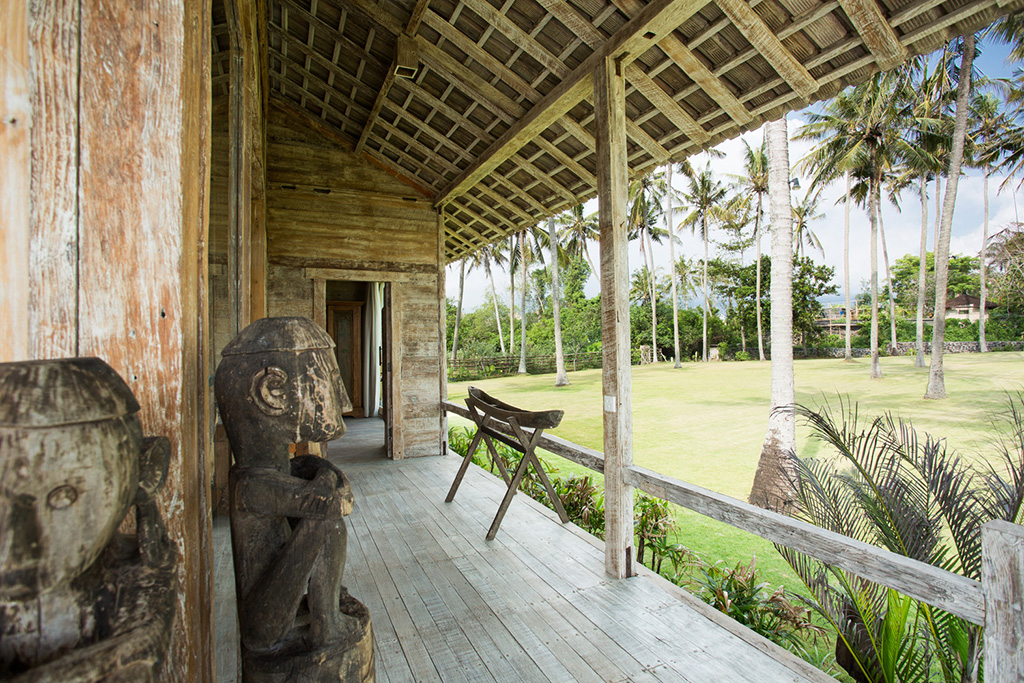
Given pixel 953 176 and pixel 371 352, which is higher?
pixel 953 176

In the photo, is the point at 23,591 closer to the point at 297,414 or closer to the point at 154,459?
the point at 154,459

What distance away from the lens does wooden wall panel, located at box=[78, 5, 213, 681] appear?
2.61 ft

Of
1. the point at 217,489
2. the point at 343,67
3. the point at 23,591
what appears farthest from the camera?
the point at 343,67

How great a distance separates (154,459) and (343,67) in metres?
5.31

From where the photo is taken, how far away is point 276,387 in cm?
98

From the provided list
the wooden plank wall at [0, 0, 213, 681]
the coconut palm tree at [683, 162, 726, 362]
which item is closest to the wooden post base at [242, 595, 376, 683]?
the wooden plank wall at [0, 0, 213, 681]

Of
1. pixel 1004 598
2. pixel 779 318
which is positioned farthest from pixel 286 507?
pixel 779 318

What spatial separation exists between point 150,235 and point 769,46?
10.7 ft

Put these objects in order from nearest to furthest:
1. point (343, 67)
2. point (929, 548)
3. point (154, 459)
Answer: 1. point (154, 459)
2. point (929, 548)
3. point (343, 67)

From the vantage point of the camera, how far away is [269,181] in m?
5.70

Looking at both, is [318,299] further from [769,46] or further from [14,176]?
[14,176]

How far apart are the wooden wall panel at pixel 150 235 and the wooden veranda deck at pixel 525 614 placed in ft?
5.57

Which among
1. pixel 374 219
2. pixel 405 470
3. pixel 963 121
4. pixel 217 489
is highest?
pixel 963 121

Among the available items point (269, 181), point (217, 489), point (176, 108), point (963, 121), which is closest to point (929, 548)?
point (176, 108)
